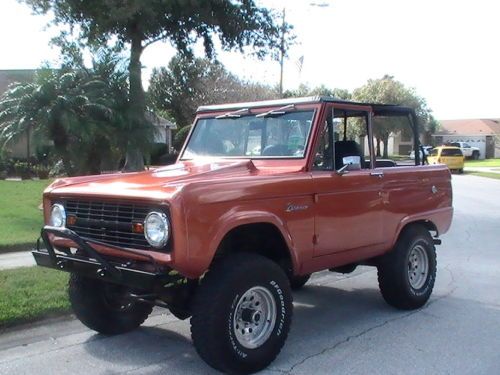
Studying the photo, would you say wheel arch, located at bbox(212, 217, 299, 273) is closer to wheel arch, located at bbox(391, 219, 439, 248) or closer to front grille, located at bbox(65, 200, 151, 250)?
front grille, located at bbox(65, 200, 151, 250)

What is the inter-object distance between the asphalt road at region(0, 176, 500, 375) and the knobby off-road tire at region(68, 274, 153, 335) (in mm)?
120

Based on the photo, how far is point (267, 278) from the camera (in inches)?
181

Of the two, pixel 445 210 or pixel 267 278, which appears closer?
pixel 267 278

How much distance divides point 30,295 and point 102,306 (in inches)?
54.0

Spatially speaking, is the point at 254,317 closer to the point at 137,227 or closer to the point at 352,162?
the point at 137,227

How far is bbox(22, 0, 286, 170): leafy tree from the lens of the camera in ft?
56.0

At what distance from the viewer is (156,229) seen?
13.6ft

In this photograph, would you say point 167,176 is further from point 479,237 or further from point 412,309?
point 479,237

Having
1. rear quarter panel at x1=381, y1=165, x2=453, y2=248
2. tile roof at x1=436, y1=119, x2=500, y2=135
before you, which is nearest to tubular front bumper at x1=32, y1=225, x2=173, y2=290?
rear quarter panel at x1=381, y1=165, x2=453, y2=248

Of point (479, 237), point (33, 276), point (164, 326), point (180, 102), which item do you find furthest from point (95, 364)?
point (180, 102)

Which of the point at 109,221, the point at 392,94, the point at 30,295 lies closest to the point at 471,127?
the point at 392,94

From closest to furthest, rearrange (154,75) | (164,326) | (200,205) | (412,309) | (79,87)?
1. (200,205)
2. (164,326)
3. (412,309)
4. (79,87)
5. (154,75)

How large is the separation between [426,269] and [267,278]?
2.72m

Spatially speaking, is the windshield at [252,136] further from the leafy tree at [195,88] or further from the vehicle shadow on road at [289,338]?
the leafy tree at [195,88]
